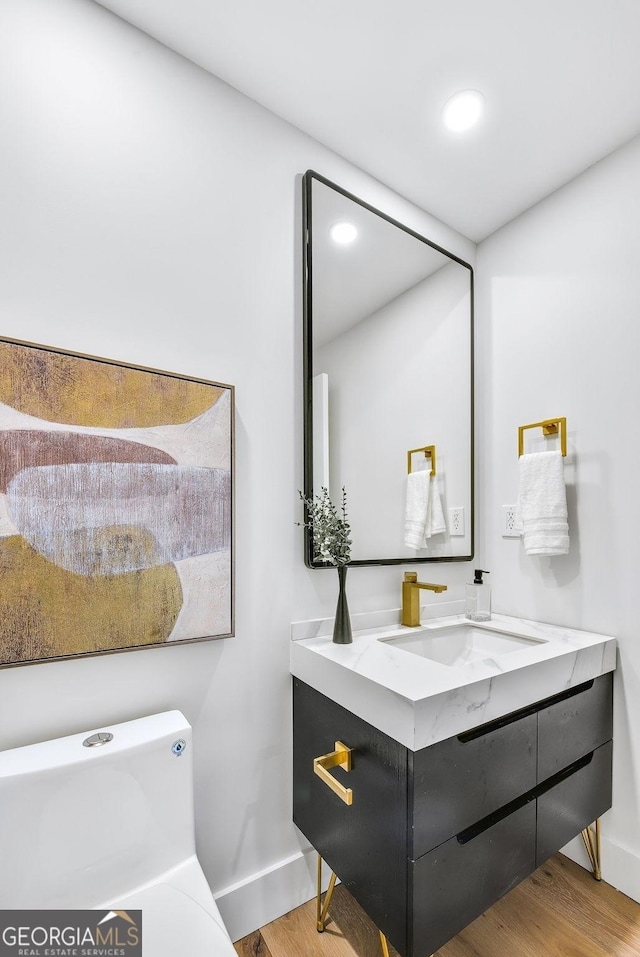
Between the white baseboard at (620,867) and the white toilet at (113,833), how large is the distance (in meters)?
1.31

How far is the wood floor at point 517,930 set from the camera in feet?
4.19

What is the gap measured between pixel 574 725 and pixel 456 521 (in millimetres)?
786

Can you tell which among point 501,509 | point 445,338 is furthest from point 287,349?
point 501,509

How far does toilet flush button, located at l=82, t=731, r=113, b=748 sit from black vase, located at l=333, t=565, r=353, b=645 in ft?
2.08

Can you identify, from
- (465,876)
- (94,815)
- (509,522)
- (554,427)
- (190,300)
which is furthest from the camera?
(509,522)

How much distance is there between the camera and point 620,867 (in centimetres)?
147

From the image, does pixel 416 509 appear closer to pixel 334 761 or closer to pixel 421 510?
pixel 421 510

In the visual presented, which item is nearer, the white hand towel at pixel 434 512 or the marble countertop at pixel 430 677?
the marble countertop at pixel 430 677

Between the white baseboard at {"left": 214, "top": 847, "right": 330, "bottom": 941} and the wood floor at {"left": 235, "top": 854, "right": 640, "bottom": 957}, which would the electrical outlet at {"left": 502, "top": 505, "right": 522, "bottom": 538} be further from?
the white baseboard at {"left": 214, "top": 847, "right": 330, "bottom": 941}

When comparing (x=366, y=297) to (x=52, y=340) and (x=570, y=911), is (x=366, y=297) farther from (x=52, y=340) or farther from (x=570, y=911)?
(x=570, y=911)

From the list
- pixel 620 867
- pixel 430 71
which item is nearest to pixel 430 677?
pixel 620 867

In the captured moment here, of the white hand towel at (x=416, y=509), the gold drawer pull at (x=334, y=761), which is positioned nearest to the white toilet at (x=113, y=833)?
the gold drawer pull at (x=334, y=761)

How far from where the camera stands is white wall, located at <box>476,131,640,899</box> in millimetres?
1510

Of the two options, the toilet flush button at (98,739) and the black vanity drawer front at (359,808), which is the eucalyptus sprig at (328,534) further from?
the toilet flush button at (98,739)
